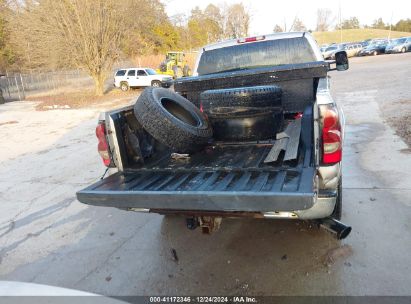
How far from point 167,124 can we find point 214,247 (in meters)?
1.34

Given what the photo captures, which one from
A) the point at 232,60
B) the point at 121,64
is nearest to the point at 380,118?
the point at 232,60

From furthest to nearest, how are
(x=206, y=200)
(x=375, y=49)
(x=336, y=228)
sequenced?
(x=375, y=49)
(x=336, y=228)
(x=206, y=200)

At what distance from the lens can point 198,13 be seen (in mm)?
60312

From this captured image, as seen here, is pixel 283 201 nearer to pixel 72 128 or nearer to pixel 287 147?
pixel 287 147

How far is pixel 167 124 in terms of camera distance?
314cm

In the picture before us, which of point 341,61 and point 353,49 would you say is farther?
point 353,49

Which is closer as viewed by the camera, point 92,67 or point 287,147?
point 287,147

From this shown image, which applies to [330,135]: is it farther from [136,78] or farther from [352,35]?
[352,35]

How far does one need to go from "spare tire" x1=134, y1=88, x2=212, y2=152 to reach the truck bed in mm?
192

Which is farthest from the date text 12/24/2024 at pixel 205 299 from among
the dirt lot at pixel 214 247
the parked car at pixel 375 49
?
the parked car at pixel 375 49

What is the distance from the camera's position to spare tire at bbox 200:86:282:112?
11.3ft

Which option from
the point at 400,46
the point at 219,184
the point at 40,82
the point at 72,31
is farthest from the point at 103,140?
the point at 400,46

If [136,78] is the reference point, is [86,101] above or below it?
below

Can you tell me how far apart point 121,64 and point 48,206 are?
3098 cm
